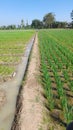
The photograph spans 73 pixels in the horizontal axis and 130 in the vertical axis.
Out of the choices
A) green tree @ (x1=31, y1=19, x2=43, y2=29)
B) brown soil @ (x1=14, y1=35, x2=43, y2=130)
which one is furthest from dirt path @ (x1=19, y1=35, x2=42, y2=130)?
green tree @ (x1=31, y1=19, x2=43, y2=29)

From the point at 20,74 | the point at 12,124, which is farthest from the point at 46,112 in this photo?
the point at 20,74

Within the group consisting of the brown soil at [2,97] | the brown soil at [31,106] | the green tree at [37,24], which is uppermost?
the brown soil at [31,106]

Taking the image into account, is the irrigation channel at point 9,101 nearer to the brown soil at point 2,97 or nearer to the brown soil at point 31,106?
the brown soil at point 2,97

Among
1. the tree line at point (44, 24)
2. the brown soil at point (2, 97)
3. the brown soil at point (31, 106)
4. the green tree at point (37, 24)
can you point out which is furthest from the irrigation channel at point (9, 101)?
the green tree at point (37, 24)

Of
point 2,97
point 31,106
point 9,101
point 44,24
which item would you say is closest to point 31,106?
point 31,106

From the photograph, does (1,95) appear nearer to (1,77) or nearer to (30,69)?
(1,77)

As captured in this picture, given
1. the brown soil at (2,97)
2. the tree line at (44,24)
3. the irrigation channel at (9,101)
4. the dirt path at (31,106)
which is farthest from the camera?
the tree line at (44,24)

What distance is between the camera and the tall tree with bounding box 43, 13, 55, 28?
114375mm

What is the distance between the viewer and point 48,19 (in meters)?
118

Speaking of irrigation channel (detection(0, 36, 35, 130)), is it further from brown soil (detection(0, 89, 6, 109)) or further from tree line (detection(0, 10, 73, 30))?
tree line (detection(0, 10, 73, 30))

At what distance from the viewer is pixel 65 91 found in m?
6.25

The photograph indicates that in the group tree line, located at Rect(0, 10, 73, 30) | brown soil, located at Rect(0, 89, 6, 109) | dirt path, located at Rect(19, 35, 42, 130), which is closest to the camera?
dirt path, located at Rect(19, 35, 42, 130)

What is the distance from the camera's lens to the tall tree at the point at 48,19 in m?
114

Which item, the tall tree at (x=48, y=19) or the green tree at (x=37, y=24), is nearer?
the tall tree at (x=48, y=19)
